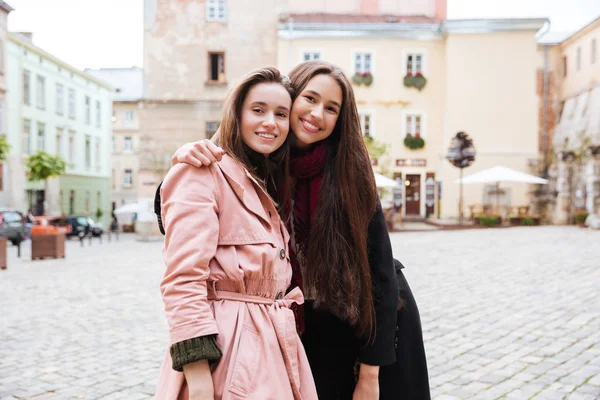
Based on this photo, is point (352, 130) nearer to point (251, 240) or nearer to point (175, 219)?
point (251, 240)

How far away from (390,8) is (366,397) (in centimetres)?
3225

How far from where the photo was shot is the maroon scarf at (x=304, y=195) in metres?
2.26

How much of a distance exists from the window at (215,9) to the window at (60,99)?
14927mm

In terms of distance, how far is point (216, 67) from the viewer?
2920 centimetres

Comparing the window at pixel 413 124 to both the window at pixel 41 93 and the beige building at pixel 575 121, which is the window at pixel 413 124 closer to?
the beige building at pixel 575 121

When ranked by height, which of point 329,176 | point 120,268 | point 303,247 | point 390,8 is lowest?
point 120,268

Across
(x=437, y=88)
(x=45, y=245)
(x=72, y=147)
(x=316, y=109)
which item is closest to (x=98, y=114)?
(x=72, y=147)

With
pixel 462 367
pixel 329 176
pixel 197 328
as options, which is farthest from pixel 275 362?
pixel 462 367

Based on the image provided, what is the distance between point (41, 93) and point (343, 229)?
126 ft

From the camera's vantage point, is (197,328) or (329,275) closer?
(197,328)

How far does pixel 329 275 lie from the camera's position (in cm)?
216

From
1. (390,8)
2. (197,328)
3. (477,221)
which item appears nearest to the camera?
(197,328)

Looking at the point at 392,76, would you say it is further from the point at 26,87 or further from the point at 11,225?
the point at 26,87

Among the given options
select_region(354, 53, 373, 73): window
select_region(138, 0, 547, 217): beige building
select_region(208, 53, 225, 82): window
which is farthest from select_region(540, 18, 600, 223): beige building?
select_region(208, 53, 225, 82): window
